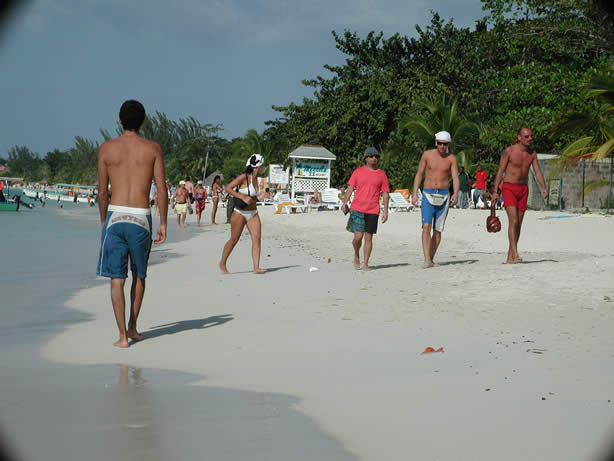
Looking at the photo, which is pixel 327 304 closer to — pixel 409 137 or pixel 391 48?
pixel 409 137

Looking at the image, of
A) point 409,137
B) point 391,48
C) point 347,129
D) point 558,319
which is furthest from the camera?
point 391,48

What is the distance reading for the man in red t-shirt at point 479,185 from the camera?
26.8 m

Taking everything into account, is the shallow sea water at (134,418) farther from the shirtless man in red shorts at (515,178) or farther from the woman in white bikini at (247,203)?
the shirtless man in red shorts at (515,178)

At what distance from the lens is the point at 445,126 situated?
31.0 metres

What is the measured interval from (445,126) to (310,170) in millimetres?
6293

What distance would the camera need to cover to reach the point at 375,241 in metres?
15.6

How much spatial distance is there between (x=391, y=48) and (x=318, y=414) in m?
40.7

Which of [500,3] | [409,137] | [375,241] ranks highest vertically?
[500,3]

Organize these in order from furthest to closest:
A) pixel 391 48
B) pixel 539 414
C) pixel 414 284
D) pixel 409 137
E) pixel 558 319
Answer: pixel 391 48 → pixel 409 137 → pixel 414 284 → pixel 558 319 → pixel 539 414

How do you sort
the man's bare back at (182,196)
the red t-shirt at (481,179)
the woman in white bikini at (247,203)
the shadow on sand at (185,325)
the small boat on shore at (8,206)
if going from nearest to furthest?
the shadow on sand at (185,325) < the woman in white bikini at (247,203) < the man's bare back at (182,196) < the red t-shirt at (481,179) < the small boat on shore at (8,206)

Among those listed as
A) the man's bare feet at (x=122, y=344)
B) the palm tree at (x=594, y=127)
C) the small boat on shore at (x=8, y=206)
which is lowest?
the small boat on shore at (x=8, y=206)

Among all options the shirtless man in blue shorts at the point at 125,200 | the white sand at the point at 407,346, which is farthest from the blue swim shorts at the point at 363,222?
the shirtless man in blue shorts at the point at 125,200

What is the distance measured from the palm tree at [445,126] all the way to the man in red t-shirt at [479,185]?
1545 mm

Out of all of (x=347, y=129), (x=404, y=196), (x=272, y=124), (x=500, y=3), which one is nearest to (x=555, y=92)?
(x=500, y=3)
